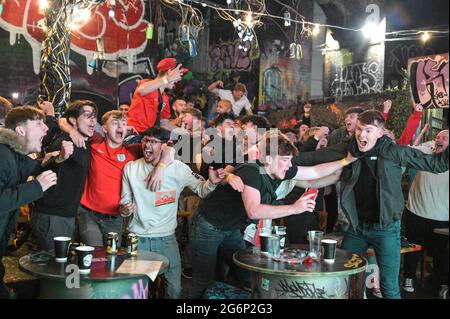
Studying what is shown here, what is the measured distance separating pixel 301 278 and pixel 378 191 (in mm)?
1225

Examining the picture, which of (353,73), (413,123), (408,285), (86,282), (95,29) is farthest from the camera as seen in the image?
(353,73)

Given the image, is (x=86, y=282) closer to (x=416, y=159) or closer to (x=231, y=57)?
(x=416, y=159)

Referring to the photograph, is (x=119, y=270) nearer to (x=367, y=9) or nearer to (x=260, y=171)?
(x=260, y=171)

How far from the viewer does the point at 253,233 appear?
4824mm

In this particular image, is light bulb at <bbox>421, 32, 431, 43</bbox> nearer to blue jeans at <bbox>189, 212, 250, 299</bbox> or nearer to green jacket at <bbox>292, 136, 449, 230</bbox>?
green jacket at <bbox>292, 136, 449, 230</bbox>

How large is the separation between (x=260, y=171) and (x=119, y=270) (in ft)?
4.27

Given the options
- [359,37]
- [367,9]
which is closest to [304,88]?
[359,37]

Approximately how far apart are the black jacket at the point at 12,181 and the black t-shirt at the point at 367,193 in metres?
2.48

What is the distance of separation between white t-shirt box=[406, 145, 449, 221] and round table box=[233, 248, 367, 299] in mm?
1361

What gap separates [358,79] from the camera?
11.3 m

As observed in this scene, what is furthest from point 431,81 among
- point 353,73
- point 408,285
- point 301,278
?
point 353,73

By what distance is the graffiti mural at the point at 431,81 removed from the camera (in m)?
3.62

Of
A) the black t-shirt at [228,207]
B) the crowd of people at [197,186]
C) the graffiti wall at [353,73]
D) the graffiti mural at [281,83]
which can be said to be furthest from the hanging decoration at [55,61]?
the graffiti mural at [281,83]

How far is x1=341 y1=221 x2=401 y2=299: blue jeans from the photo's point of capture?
12.6ft
